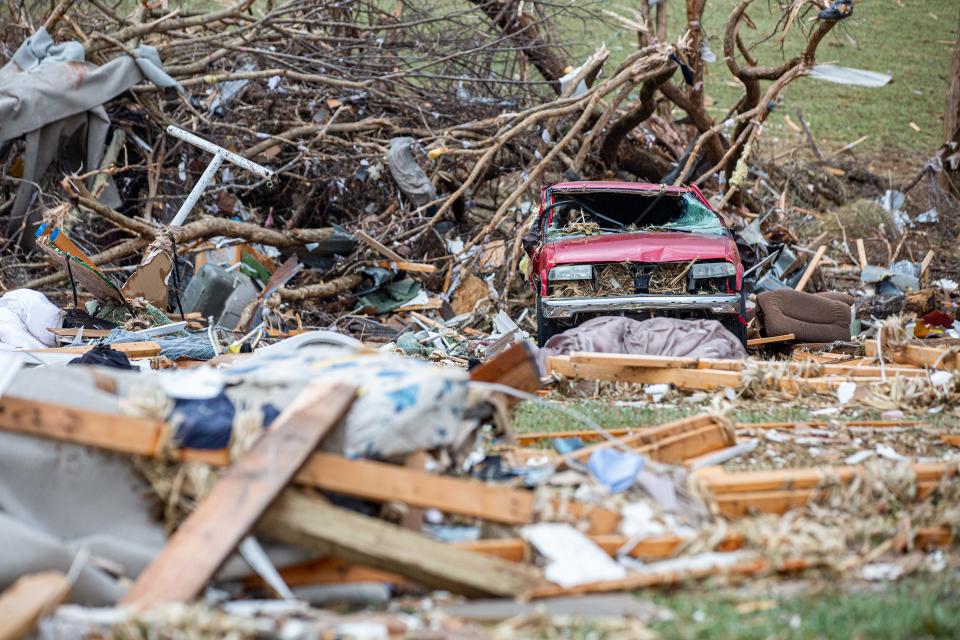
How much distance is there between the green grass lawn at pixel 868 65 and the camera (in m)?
24.9

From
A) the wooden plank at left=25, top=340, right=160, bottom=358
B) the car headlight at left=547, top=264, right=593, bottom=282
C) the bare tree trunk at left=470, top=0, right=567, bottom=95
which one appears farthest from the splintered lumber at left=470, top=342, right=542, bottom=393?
the bare tree trunk at left=470, top=0, right=567, bottom=95

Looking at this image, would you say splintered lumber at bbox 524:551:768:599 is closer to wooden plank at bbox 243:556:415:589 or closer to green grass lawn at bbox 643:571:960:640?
green grass lawn at bbox 643:571:960:640

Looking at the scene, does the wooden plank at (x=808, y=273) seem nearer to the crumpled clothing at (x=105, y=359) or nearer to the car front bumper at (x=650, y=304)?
the car front bumper at (x=650, y=304)

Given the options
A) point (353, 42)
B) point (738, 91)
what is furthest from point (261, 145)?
point (738, 91)

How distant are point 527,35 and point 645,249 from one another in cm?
775

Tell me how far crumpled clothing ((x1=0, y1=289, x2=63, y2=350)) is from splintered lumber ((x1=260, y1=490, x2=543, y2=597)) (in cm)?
617

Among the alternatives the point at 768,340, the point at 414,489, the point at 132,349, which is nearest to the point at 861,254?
the point at 768,340

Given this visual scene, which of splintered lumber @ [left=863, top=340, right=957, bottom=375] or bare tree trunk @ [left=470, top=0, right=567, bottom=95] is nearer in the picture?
splintered lumber @ [left=863, top=340, right=957, bottom=375]

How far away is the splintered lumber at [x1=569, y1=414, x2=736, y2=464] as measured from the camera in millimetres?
4391

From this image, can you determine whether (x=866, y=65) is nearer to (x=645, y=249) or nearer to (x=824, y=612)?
(x=645, y=249)

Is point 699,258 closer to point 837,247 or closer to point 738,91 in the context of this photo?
point 837,247

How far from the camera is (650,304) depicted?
8.29m

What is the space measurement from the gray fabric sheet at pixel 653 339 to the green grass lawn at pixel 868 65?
16.1 m

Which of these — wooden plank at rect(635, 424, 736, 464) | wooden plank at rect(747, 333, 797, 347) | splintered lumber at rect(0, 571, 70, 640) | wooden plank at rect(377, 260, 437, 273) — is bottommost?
wooden plank at rect(377, 260, 437, 273)
